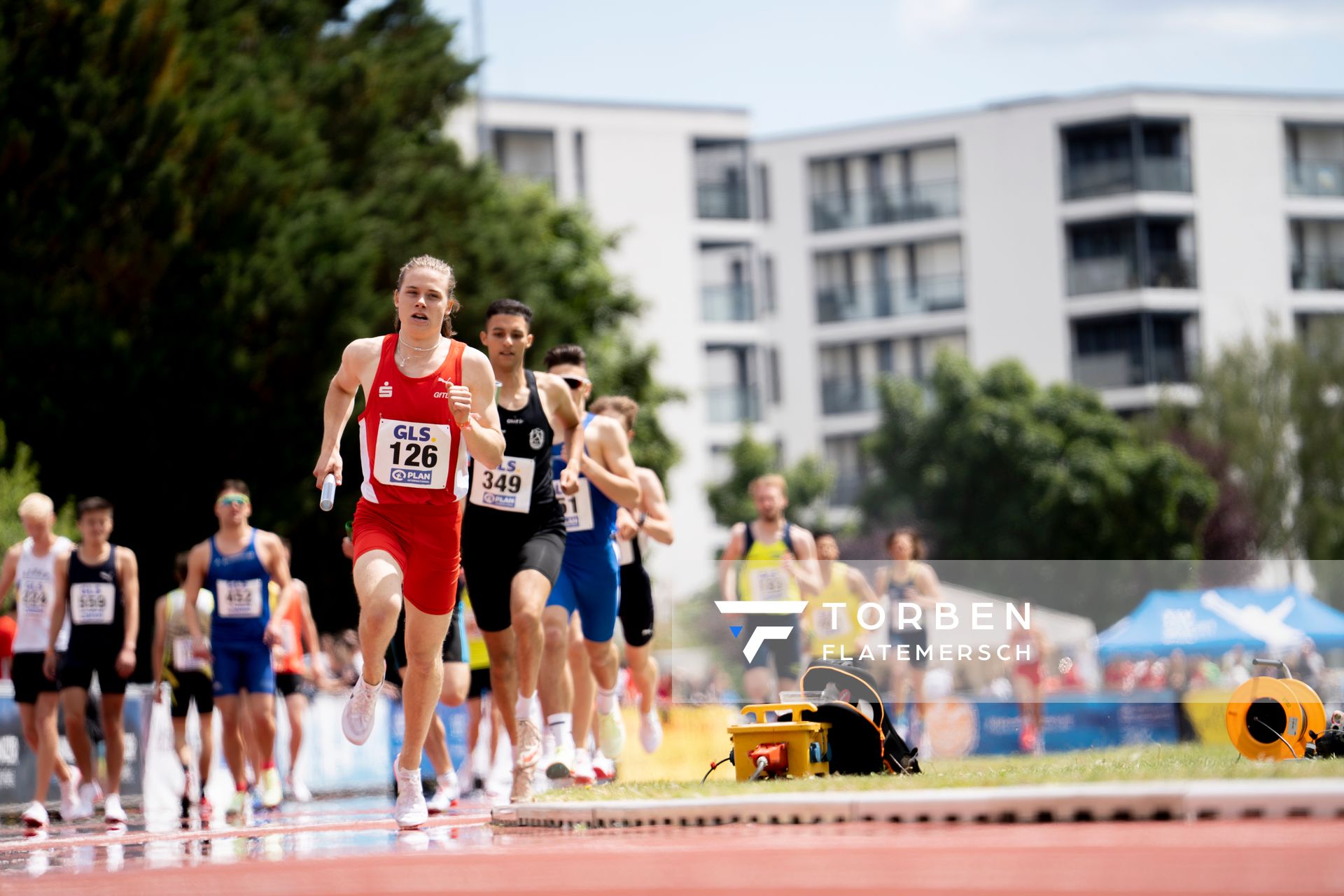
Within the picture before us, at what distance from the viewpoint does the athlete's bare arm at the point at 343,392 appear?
9.09m

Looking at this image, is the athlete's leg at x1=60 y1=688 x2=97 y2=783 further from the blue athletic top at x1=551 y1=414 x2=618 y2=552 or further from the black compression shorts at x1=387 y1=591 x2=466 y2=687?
the blue athletic top at x1=551 y1=414 x2=618 y2=552

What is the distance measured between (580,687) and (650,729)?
2.41ft

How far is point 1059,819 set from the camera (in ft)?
22.7

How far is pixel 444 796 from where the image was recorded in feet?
38.2

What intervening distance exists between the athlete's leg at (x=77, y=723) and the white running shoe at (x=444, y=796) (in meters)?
3.67

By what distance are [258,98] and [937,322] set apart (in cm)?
5143

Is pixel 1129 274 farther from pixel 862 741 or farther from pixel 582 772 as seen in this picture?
pixel 862 741

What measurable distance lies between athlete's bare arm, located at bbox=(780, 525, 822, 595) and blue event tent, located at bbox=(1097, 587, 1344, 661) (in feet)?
35.0

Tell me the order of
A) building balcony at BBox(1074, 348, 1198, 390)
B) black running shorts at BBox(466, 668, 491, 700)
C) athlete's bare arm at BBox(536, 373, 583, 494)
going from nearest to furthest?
athlete's bare arm at BBox(536, 373, 583, 494)
black running shorts at BBox(466, 668, 491, 700)
building balcony at BBox(1074, 348, 1198, 390)

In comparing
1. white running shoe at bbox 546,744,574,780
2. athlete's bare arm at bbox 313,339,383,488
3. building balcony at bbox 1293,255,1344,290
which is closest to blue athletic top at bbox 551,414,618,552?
white running shoe at bbox 546,744,574,780

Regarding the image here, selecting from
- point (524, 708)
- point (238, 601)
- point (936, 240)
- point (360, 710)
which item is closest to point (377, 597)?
point (360, 710)

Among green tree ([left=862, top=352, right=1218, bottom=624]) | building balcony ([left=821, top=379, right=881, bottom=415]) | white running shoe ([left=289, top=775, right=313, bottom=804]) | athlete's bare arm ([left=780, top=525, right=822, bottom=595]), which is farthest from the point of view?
building balcony ([left=821, top=379, right=881, bottom=415])

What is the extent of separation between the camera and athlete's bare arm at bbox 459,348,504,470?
873 cm

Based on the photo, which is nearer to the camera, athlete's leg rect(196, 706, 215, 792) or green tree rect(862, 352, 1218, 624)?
athlete's leg rect(196, 706, 215, 792)
